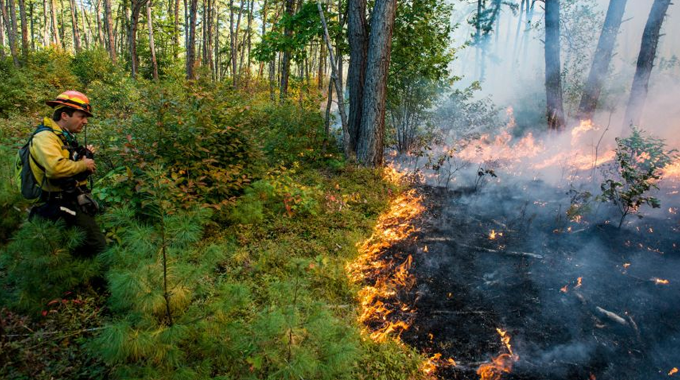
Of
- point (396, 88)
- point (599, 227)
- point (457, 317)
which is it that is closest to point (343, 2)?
point (396, 88)

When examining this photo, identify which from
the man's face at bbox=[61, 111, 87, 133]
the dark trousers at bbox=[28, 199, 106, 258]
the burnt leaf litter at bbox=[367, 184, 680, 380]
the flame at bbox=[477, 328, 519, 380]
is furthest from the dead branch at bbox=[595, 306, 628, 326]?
the man's face at bbox=[61, 111, 87, 133]

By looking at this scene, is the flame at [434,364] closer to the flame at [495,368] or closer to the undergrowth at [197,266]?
the undergrowth at [197,266]

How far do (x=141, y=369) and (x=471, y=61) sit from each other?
57435 mm

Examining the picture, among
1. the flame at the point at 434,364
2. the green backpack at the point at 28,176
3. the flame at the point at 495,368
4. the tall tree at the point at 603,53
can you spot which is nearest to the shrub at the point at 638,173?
the flame at the point at 495,368

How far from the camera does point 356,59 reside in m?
9.49

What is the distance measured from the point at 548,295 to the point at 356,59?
7653mm

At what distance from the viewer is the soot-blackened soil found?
367 cm

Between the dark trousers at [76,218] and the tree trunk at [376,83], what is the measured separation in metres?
6.67

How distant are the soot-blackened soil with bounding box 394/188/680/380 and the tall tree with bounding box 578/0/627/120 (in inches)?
262

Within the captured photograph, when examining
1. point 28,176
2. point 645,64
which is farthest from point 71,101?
point 645,64

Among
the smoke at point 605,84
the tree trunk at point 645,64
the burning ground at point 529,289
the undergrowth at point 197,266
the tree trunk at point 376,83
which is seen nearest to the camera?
the undergrowth at point 197,266

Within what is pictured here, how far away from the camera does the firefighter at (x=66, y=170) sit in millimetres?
3061

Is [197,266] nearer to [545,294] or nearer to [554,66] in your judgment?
[545,294]

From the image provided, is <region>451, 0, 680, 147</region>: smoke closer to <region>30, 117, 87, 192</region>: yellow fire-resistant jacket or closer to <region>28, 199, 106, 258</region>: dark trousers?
<region>30, 117, 87, 192</region>: yellow fire-resistant jacket
